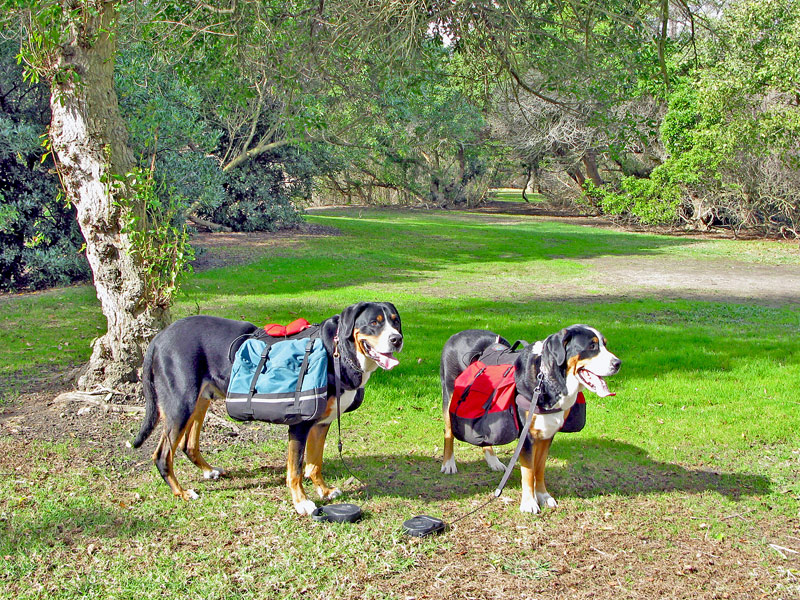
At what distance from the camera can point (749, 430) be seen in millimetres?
6922

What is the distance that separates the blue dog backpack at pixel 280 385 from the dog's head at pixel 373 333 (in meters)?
0.24

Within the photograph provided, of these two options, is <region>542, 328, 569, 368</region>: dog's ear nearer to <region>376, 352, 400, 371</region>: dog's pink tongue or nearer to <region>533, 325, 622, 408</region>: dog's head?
<region>533, 325, 622, 408</region>: dog's head

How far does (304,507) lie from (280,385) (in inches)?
34.1

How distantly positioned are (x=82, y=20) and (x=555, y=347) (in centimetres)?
530

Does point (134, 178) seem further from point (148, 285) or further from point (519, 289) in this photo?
point (519, 289)

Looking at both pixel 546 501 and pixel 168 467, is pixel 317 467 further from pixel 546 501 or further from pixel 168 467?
pixel 546 501

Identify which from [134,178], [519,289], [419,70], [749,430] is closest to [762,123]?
[519,289]

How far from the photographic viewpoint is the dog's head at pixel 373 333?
466 centimetres

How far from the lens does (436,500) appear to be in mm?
5254

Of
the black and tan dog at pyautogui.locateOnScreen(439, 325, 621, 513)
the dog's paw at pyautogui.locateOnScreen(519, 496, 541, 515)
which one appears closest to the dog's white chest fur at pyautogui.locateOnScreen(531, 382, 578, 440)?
the black and tan dog at pyautogui.locateOnScreen(439, 325, 621, 513)

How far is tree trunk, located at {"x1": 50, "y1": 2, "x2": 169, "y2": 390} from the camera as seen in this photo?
22.2 feet

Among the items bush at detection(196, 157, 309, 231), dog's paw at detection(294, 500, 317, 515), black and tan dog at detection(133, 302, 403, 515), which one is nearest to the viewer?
black and tan dog at detection(133, 302, 403, 515)

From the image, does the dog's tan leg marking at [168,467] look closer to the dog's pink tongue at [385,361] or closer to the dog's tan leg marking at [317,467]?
the dog's tan leg marking at [317,467]

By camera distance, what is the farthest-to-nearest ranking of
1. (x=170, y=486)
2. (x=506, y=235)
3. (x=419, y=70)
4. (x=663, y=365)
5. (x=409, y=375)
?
1. (x=506, y=235)
2. (x=419, y=70)
3. (x=663, y=365)
4. (x=409, y=375)
5. (x=170, y=486)
